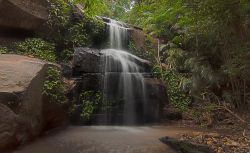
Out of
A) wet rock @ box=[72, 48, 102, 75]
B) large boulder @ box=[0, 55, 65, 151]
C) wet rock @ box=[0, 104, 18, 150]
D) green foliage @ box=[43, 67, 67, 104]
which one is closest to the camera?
wet rock @ box=[0, 104, 18, 150]

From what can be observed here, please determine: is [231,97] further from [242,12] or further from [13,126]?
[13,126]

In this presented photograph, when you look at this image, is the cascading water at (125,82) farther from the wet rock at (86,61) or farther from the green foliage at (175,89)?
the green foliage at (175,89)

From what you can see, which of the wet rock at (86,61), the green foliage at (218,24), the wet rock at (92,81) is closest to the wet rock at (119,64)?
the wet rock at (86,61)

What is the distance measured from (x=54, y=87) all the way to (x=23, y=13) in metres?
4.28


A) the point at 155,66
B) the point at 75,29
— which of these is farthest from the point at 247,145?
the point at 75,29

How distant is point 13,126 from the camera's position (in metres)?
6.18

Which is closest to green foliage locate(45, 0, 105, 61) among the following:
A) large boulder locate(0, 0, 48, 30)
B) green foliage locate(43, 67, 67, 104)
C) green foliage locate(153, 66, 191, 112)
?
large boulder locate(0, 0, 48, 30)

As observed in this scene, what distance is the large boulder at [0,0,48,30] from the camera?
10.8 meters

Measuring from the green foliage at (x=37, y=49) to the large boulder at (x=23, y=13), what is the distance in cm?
68

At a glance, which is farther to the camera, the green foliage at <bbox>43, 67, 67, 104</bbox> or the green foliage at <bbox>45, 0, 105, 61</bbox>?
the green foliage at <bbox>45, 0, 105, 61</bbox>

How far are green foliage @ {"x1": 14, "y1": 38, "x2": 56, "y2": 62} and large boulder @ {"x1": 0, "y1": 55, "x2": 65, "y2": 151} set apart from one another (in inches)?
108

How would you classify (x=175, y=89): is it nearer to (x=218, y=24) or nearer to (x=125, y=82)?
(x=125, y=82)

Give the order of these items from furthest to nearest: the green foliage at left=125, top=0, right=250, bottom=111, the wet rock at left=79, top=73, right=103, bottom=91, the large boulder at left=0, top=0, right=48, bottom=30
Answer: the large boulder at left=0, top=0, right=48, bottom=30 < the wet rock at left=79, top=73, right=103, bottom=91 < the green foliage at left=125, top=0, right=250, bottom=111

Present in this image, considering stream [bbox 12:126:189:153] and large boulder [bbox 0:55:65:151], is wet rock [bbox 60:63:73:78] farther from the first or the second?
stream [bbox 12:126:189:153]
